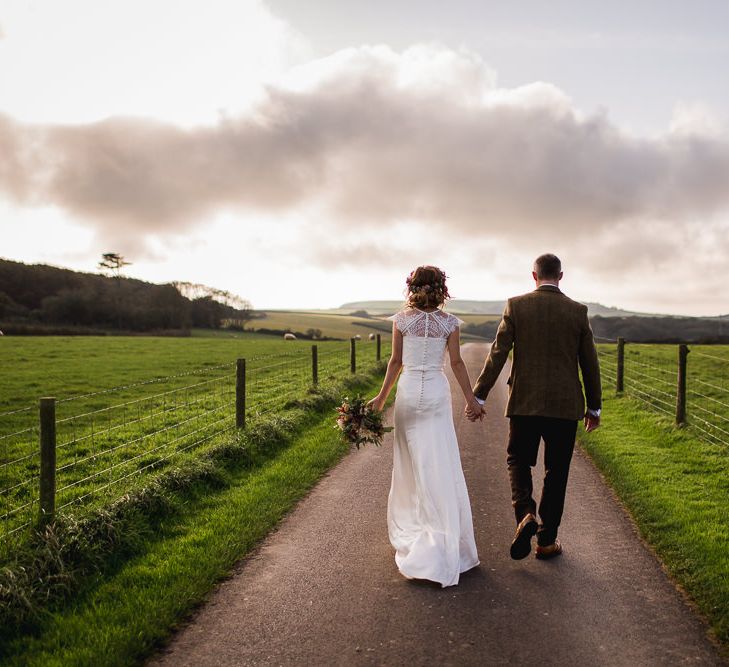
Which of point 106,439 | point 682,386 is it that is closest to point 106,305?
point 106,439

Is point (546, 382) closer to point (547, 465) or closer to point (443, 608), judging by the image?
point (547, 465)

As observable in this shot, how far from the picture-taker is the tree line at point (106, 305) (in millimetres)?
67750

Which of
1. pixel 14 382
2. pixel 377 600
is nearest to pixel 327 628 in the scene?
pixel 377 600

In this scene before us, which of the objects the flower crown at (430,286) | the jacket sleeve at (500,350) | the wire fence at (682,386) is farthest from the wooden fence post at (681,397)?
the flower crown at (430,286)

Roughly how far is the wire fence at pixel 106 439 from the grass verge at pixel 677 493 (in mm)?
5775

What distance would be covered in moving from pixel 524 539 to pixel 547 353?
1.64 meters

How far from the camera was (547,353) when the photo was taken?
546cm

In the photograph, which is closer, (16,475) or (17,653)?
(17,653)

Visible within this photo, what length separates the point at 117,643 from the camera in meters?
4.02

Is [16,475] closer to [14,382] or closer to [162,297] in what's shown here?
[14,382]

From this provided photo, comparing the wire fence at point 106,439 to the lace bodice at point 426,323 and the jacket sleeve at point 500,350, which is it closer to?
the lace bodice at point 426,323

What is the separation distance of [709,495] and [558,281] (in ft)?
13.3

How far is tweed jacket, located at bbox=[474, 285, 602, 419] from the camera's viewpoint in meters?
5.41

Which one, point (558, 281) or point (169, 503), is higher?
point (558, 281)
